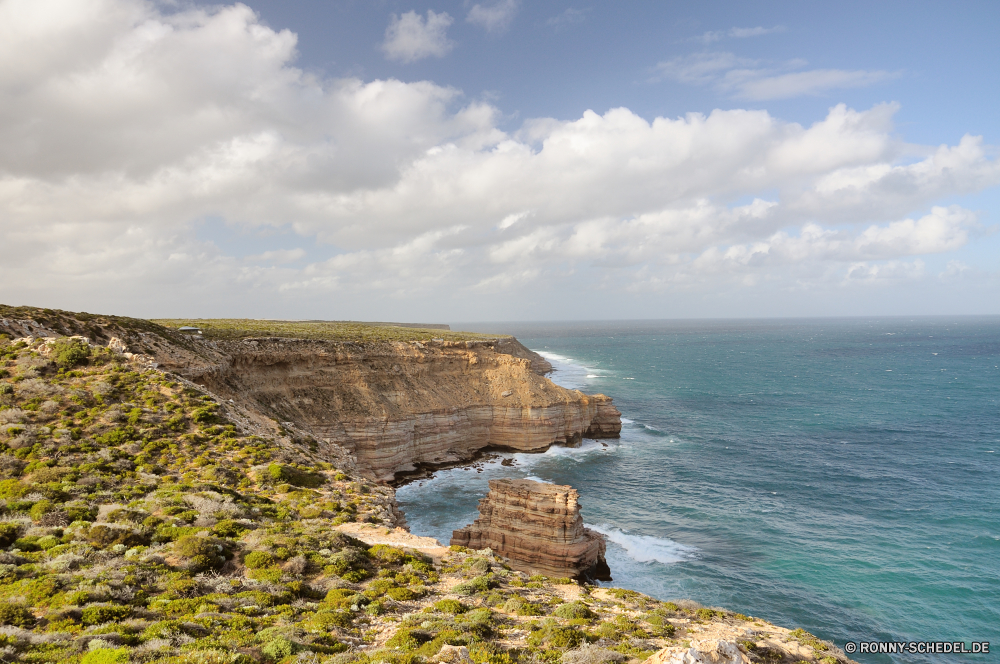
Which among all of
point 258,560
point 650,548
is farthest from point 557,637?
point 650,548

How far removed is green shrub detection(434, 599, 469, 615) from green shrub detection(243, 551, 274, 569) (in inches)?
226

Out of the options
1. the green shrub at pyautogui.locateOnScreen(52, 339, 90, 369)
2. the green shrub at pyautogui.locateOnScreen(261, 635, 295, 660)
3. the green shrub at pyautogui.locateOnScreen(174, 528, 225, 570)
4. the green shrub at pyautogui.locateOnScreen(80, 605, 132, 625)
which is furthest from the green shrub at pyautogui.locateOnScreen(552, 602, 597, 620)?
the green shrub at pyautogui.locateOnScreen(52, 339, 90, 369)

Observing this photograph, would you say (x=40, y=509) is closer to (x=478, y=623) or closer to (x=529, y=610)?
(x=478, y=623)

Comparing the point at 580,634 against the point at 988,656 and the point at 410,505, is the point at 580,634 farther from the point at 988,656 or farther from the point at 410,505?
the point at 410,505

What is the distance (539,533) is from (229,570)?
20.7 metres

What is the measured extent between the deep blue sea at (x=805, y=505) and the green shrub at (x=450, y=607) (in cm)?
2047

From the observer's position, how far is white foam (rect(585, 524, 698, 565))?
1318 inches

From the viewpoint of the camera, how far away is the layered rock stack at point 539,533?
3055cm

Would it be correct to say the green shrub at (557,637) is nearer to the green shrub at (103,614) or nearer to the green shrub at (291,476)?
the green shrub at (103,614)

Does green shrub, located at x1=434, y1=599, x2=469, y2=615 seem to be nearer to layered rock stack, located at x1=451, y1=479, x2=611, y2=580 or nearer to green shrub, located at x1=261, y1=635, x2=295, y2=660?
green shrub, located at x1=261, y1=635, x2=295, y2=660

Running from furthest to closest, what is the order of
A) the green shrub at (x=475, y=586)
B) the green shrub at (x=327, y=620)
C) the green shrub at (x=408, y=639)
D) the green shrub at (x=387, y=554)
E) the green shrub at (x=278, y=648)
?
the green shrub at (x=387, y=554) → the green shrub at (x=475, y=586) → the green shrub at (x=327, y=620) → the green shrub at (x=408, y=639) → the green shrub at (x=278, y=648)

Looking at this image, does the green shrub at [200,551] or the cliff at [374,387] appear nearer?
the green shrub at [200,551]

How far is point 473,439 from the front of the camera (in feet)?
189

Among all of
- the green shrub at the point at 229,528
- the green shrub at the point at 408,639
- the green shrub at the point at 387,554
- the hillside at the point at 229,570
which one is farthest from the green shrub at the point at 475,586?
the green shrub at the point at 229,528
